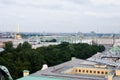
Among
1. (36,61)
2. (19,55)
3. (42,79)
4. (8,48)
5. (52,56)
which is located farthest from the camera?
(8,48)

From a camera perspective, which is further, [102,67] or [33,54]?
[33,54]

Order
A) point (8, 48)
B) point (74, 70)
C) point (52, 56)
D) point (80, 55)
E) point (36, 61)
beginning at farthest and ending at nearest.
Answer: point (80, 55) → point (8, 48) → point (52, 56) → point (36, 61) → point (74, 70)

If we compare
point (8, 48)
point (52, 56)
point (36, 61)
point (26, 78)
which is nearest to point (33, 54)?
point (36, 61)

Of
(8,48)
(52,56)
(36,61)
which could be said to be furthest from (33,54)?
(8,48)

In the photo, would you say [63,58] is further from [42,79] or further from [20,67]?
[42,79]

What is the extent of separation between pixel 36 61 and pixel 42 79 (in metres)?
18.2

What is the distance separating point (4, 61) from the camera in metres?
38.1

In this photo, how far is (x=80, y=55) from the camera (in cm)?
6581

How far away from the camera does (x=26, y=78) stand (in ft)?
82.7

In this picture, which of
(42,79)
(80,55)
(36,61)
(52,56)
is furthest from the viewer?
(80,55)

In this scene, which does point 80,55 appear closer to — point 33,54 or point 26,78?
point 33,54

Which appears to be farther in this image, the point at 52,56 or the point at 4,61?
the point at 52,56

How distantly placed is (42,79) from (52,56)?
26.7 m

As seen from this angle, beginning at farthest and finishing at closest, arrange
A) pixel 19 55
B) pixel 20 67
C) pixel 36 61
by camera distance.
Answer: pixel 19 55 < pixel 36 61 < pixel 20 67
